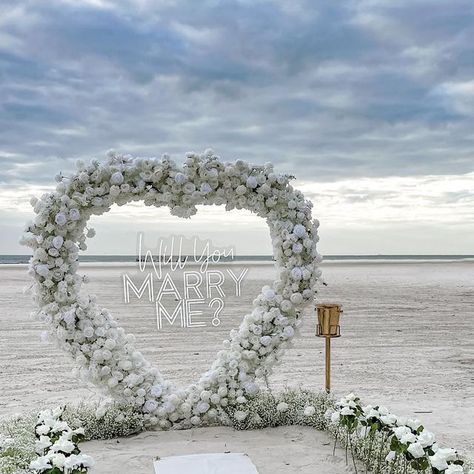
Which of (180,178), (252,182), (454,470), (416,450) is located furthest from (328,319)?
(454,470)

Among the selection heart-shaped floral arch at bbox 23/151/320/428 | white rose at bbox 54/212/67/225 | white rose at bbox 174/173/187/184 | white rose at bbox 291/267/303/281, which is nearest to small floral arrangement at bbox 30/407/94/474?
heart-shaped floral arch at bbox 23/151/320/428

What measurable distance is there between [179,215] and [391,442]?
9.80ft

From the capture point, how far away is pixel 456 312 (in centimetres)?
1722

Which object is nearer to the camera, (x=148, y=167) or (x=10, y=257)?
(x=148, y=167)

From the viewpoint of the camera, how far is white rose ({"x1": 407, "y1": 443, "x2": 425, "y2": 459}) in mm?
4441

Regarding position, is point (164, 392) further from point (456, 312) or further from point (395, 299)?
point (395, 299)

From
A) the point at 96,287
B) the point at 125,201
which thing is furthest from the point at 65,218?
the point at 96,287

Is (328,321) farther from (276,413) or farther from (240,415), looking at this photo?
(240,415)

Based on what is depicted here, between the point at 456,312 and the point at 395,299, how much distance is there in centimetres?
315

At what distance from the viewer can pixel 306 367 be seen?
1027 centimetres

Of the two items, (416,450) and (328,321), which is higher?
(328,321)

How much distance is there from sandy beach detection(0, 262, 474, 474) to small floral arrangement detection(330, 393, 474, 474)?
273 mm

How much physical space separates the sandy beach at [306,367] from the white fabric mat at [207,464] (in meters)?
0.16

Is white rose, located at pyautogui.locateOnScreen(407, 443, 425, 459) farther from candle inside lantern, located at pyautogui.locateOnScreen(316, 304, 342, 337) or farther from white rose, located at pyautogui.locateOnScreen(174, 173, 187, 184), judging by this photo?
white rose, located at pyautogui.locateOnScreen(174, 173, 187, 184)
